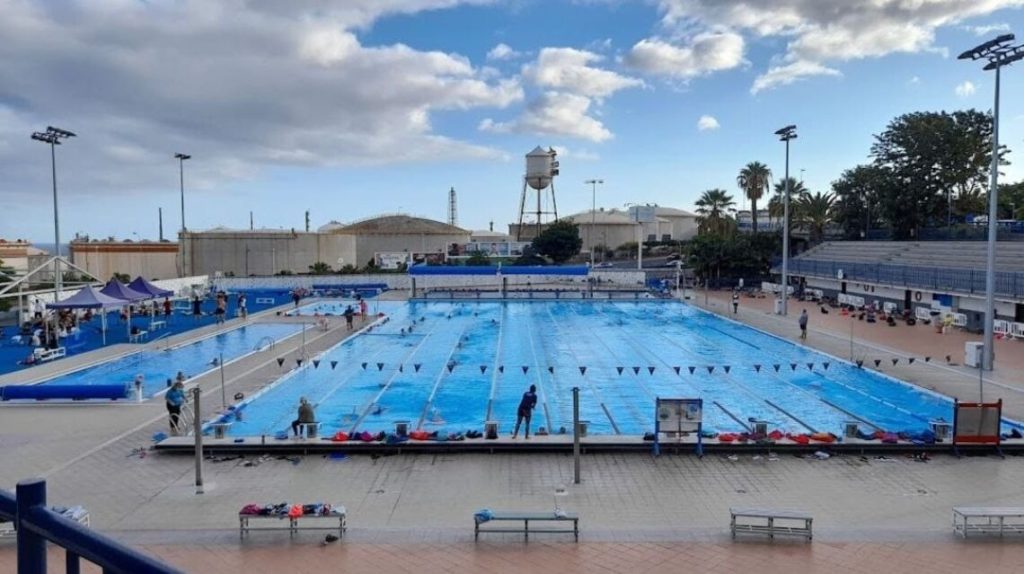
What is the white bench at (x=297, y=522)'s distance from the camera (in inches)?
358

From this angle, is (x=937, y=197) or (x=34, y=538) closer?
(x=34, y=538)

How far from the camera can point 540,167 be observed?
3403 inches

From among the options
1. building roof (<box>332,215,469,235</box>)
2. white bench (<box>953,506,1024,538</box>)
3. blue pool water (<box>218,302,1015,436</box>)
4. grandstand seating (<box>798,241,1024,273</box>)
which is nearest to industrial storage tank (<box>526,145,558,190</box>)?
building roof (<box>332,215,469,235</box>)

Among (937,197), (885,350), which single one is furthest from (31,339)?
(937,197)

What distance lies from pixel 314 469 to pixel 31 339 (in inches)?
823

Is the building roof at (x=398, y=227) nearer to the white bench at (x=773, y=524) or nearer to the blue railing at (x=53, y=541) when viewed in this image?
the white bench at (x=773, y=524)

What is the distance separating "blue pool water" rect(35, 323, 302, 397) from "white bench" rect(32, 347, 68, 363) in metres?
1.93

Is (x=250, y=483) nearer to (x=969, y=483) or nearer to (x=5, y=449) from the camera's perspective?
(x=5, y=449)

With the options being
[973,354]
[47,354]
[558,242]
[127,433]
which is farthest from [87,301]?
[558,242]

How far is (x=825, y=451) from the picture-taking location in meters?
12.9

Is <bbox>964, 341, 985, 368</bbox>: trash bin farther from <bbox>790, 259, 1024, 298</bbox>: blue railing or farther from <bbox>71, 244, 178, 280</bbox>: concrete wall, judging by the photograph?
<bbox>71, 244, 178, 280</bbox>: concrete wall

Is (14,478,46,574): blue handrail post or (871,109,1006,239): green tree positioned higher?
(871,109,1006,239): green tree

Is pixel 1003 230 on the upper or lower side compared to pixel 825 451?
upper

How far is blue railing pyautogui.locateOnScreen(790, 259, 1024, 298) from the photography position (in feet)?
96.4
